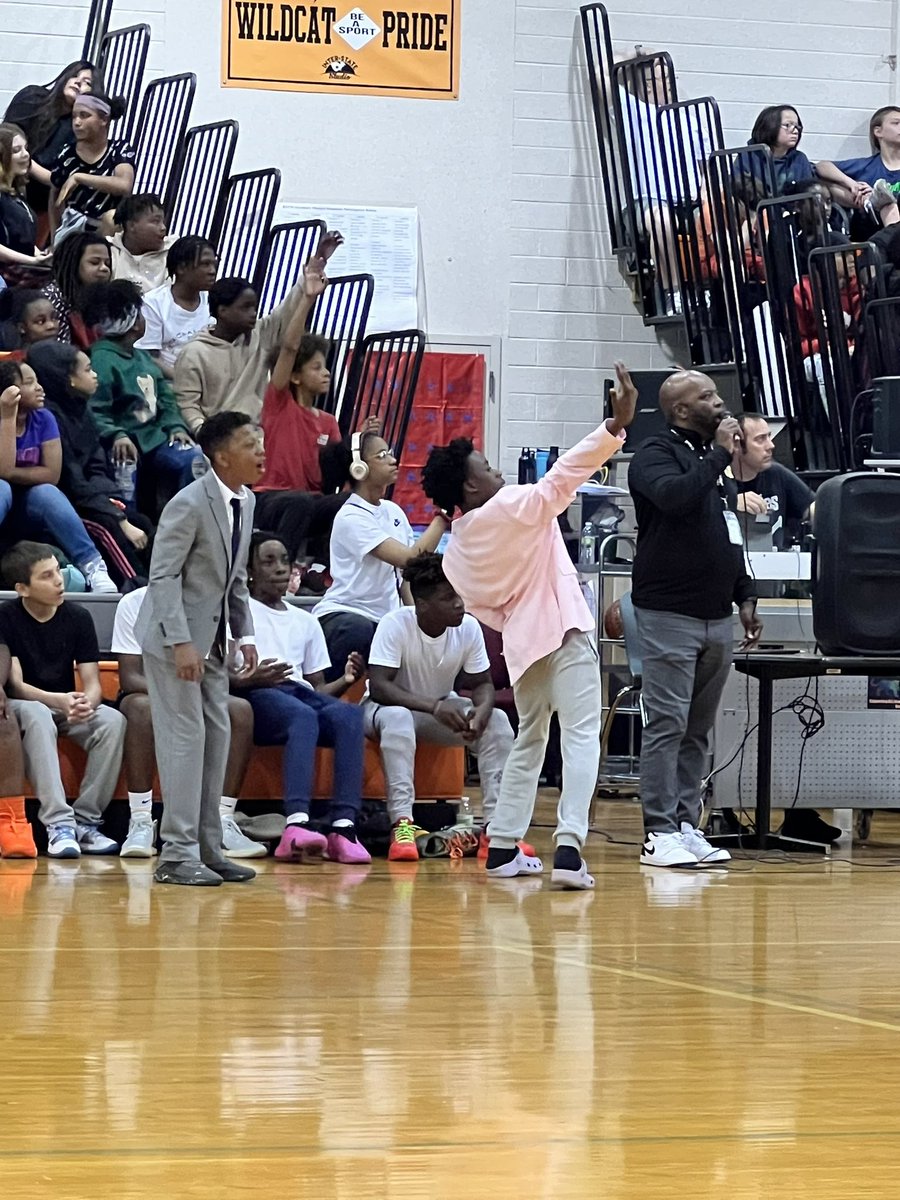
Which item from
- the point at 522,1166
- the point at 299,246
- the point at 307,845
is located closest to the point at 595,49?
the point at 299,246

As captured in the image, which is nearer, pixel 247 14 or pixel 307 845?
pixel 307 845

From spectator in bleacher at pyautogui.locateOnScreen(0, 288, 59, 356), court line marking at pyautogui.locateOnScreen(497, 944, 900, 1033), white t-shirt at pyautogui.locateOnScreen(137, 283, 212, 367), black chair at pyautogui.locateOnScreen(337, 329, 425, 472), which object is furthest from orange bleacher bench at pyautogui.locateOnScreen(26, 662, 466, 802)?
black chair at pyautogui.locateOnScreen(337, 329, 425, 472)

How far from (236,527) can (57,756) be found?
1.19m

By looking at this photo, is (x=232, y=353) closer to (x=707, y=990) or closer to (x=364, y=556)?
(x=364, y=556)

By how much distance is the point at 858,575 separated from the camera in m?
4.71

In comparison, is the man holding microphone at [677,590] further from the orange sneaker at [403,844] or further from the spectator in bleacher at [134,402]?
the spectator in bleacher at [134,402]

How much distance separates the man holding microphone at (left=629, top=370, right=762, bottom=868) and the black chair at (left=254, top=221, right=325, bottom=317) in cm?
433

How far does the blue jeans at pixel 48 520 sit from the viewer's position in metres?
7.11

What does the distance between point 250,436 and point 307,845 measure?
4.64ft

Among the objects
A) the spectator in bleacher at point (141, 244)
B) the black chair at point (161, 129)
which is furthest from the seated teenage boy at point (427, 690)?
the black chair at point (161, 129)

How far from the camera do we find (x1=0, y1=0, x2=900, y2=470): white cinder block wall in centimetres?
1123

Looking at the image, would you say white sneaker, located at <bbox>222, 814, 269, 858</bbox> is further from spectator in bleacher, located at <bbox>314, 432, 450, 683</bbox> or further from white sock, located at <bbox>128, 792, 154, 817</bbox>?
spectator in bleacher, located at <bbox>314, 432, 450, 683</bbox>

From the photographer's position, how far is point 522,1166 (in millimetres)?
2475

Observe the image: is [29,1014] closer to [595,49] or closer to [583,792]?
[583,792]
